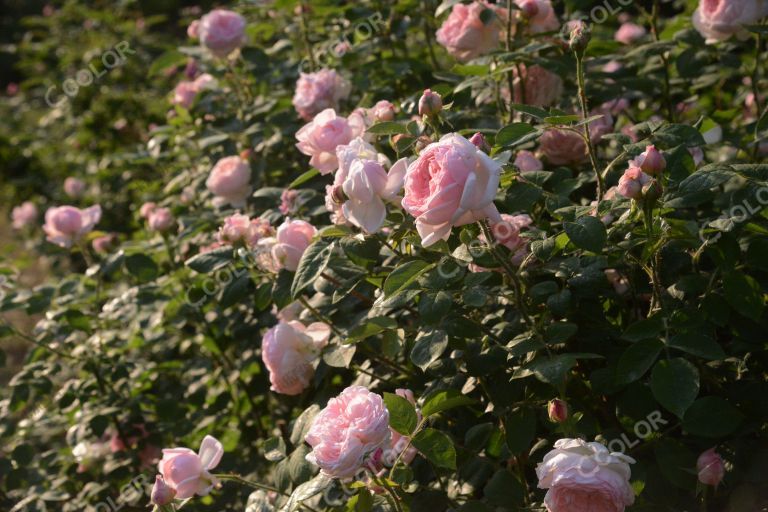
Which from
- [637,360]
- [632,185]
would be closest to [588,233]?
[632,185]

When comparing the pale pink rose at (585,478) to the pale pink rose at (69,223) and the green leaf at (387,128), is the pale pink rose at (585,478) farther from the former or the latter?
the pale pink rose at (69,223)

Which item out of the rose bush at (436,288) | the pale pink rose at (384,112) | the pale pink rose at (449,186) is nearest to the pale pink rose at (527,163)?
the rose bush at (436,288)

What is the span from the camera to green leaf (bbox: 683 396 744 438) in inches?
52.6

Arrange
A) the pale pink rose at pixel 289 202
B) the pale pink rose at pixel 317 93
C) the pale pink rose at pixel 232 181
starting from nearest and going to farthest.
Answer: the pale pink rose at pixel 289 202, the pale pink rose at pixel 317 93, the pale pink rose at pixel 232 181

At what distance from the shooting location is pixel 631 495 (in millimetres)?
1215

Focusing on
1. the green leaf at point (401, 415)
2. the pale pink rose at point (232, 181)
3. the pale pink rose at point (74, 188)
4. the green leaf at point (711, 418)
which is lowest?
the pale pink rose at point (74, 188)

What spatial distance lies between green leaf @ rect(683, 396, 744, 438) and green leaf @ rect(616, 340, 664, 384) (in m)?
0.10

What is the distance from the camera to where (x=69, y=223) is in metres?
2.45


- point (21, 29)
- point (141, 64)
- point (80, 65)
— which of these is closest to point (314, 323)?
point (141, 64)

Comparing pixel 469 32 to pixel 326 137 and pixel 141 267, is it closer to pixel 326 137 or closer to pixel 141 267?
pixel 326 137

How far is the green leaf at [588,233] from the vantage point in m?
1.26

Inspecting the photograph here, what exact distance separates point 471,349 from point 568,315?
0.62ft

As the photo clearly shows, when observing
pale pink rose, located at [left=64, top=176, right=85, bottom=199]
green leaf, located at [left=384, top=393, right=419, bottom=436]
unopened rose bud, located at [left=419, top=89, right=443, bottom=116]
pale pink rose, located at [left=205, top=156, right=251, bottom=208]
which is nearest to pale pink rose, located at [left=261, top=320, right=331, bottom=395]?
green leaf, located at [left=384, top=393, right=419, bottom=436]

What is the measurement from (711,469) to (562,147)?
835mm
